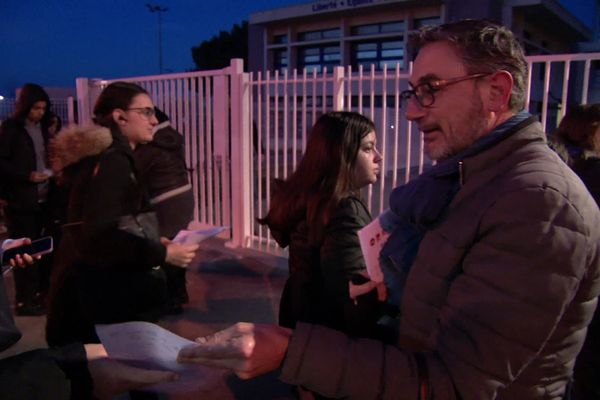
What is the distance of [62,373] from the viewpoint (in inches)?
47.9

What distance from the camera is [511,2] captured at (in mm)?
21938

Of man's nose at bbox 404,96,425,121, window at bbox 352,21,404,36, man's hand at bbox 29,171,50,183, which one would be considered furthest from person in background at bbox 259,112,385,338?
window at bbox 352,21,404,36

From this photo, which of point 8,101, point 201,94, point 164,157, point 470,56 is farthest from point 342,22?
point 470,56

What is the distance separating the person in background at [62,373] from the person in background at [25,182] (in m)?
3.36

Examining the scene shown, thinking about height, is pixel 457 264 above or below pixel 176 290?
above

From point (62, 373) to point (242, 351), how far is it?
0.55 meters

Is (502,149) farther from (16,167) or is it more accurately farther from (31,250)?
(16,167)

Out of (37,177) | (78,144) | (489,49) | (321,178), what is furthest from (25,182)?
(489,49)

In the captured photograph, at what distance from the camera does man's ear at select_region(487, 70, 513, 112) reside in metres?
1.16

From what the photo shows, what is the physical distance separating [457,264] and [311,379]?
0.40 metres

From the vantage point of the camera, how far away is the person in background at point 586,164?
7.54ft

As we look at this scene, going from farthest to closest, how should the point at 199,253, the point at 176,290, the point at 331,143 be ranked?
the point at 199,253
the point at 176,290
the point at 331,143

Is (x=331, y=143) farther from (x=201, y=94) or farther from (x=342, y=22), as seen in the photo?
(x=342, y=22)

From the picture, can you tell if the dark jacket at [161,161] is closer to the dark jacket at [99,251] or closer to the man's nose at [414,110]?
the dark jacket at [99,251]
